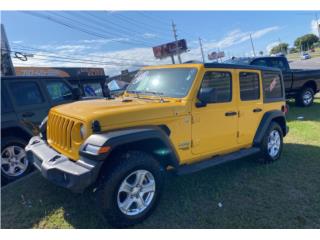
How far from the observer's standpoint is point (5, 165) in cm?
468

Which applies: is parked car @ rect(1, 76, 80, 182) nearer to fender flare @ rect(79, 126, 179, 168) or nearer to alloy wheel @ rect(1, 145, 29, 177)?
alloy wheel @ rect(1, 145, 29, 177)

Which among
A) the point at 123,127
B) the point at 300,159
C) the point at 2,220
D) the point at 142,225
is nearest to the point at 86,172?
the point at 123,127

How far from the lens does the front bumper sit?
110 inches

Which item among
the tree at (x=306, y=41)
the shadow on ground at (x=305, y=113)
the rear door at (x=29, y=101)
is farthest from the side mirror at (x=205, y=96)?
the tree at (x=306, y=41)

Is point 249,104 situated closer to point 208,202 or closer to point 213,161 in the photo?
point 213,161

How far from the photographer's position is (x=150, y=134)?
3.17m

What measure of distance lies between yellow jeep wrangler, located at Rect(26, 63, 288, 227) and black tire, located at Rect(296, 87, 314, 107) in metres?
6.72

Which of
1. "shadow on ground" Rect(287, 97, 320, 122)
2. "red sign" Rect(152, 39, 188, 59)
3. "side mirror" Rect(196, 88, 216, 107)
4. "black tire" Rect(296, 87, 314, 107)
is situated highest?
"red sign" Rect(152, 39, 188, 59)

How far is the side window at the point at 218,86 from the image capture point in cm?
389

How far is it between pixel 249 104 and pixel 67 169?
3155 mm

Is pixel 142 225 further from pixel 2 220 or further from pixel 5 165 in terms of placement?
pixel 5 165

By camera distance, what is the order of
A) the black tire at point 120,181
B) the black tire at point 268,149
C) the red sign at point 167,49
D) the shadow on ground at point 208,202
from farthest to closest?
the red sign at point 167,49 → the black tire at point 268,149 → the shadow on ground at point 208,202 → the black tire at point 120,181

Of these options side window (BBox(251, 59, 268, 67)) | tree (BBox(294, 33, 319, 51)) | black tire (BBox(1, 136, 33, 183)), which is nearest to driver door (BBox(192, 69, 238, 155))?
black tire (BBox(1, 136, 33, 183))

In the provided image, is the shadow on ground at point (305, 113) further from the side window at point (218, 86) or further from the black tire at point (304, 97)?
the side window at point (218, 86)
